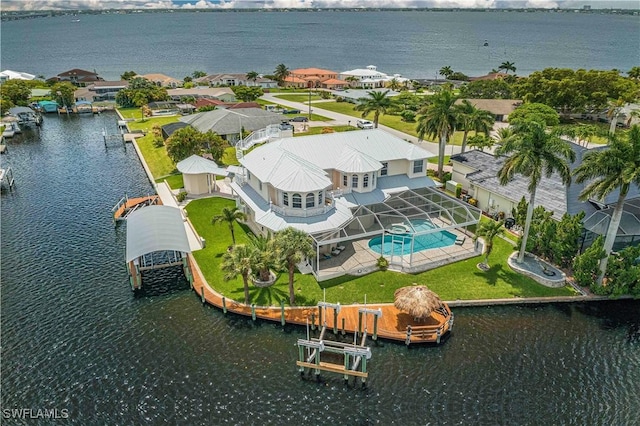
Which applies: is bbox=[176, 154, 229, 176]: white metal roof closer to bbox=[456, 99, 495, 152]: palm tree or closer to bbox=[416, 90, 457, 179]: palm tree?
bbox=[416, 90, 457, 179]: palm tree

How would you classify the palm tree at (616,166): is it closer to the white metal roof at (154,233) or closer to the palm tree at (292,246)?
the palm tree at (292,246)

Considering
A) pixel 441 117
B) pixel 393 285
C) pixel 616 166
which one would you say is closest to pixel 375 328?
pixel 393 285

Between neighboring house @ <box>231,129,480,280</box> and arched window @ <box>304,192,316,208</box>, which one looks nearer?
neighboring house @ <box>231,129,480,280</box>

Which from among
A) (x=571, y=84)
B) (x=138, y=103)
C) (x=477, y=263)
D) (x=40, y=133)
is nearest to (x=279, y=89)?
(x=138, y=103)

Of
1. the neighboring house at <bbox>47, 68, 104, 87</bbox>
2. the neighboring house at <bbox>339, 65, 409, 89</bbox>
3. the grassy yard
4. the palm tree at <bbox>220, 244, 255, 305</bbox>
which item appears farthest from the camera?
the neighboring house at <bbox>339, 65, 409, 89</bbox>

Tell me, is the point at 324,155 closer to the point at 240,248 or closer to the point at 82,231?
the point at 240,248

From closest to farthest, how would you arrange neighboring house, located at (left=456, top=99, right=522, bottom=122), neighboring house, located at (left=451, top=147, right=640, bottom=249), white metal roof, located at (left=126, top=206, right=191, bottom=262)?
white metal roof, located at (left=126, top=206, right=191, bottom=262) < neighboring house, located at (left=451, top=147, right=640, bottom=249) < neighboring house, located at (left=456, top=99, right=522, bottom=122)

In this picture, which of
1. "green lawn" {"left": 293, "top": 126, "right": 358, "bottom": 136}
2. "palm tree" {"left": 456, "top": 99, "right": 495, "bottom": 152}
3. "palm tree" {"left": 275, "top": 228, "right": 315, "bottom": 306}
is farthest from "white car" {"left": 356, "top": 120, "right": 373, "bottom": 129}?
"palm tree" {"left": 275, "top": 228, "right": 315, "bottom": 306}

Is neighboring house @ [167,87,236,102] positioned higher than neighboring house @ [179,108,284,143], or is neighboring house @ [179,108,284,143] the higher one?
neighboring house @ [167,87,236,102]
